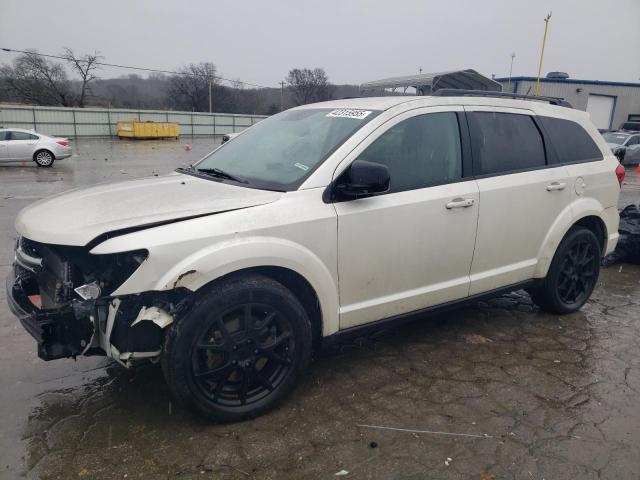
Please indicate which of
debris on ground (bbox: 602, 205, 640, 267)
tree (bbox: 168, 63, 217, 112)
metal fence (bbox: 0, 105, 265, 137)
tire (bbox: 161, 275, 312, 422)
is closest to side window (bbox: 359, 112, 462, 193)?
tire (bbox: 161, 275, 312, 422)

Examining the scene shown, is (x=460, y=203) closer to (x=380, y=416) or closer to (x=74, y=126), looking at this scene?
(x=380, y=416)

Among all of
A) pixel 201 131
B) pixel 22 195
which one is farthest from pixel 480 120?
pixel 201 131

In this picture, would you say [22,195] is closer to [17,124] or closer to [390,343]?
[390,343]

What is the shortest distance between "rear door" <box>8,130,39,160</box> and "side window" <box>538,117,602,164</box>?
19179 mm

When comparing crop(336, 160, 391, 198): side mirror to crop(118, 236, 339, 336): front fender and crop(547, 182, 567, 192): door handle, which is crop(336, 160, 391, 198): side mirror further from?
crop(547, 182, 567, 192): door handle

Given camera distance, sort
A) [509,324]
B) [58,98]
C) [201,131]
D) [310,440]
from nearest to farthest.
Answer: [310,440] < [509,324] < [201,131] < [58,98]

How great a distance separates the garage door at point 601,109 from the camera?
4147cm

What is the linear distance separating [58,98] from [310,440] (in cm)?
6169

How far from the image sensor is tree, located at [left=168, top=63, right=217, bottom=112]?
69750 mm

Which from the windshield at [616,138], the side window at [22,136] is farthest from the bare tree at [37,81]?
the windshield at [616,138]

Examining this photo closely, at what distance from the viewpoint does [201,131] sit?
4659 centimetres

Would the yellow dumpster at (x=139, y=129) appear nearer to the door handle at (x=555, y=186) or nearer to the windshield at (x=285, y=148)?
the windshield at (x=285, y=148)

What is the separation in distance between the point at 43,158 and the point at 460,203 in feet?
62.8

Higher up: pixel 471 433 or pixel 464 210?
pixel 464 210
